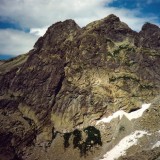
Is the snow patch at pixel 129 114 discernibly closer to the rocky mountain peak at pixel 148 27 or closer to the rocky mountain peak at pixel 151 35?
the rocky mountain peak at pixel 151 35

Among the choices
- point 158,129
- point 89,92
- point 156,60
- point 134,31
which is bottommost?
point 158,129

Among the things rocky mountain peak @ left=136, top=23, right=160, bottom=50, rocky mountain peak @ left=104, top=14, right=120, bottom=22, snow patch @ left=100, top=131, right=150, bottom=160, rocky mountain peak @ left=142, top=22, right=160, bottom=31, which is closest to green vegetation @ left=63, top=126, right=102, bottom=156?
snow patch @ left=100, top=131, right=150, bottom=160

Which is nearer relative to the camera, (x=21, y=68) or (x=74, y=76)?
(x=74, y=76)

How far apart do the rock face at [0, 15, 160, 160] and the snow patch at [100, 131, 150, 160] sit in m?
1.86

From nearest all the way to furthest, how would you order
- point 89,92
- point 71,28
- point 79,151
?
point 79,151, point 89,92, point 71,28

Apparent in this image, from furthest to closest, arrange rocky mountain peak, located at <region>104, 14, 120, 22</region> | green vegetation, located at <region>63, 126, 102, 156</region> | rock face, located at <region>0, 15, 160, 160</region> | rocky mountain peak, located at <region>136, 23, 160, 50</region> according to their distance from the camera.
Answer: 1. rocky mountain peak, located at <region>136, 23, 160, 50</region>
2. rocky mountain peak, located at <region>104, 14, 120, 22</region>
3. rock face, located at <region>0, 15, 160, 160</region>
4. green vegetation, located at <region>63, 126, 102, 156</region>

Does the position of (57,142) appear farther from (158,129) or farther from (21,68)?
(21,68)

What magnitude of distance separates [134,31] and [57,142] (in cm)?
6147

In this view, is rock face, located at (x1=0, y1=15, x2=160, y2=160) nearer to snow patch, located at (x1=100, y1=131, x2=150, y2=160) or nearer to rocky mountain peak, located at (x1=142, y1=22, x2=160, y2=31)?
snow patch, located at (x1=100, y1=131, x2=150, y2=160)

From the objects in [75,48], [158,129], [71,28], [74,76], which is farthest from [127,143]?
[71,28]

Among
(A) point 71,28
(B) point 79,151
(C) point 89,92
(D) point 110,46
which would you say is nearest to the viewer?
(B) point 79,151

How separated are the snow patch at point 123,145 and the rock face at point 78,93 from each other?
6.11 feet

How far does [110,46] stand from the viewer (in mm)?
149625

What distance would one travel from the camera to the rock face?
12606 centimetres
